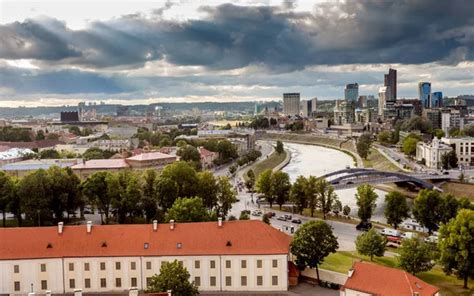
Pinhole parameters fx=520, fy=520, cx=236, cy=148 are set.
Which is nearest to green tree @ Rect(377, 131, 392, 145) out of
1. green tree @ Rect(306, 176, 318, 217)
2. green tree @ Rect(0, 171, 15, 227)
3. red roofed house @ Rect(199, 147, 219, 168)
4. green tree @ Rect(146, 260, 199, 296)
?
red roofed house @ Rect(199, 147, 219, 168)

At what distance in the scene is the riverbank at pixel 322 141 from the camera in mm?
124100

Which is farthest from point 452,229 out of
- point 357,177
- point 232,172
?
point 232,172

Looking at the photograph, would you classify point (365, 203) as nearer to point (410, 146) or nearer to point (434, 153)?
point (434, 153)

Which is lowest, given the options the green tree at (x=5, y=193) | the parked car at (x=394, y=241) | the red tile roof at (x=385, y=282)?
the parked car at (x=394, y=241)

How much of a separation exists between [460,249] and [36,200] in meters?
30.5

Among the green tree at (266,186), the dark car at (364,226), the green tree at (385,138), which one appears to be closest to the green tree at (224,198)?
the green tree at (266,186)

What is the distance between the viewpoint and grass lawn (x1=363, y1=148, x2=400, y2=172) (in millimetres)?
86450

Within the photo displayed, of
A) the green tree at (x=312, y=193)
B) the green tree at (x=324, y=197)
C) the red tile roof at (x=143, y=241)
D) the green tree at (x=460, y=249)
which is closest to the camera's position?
the red tile roof at (x=143, y=241)

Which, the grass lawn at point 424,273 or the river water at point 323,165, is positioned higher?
the grass lawn at point 424,273

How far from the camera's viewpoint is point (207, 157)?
97.1 meters

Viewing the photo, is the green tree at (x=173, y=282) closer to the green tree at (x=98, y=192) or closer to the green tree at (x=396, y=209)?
the green tree at (x=98, y=192)

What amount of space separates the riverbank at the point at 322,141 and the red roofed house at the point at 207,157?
27762 millimetres

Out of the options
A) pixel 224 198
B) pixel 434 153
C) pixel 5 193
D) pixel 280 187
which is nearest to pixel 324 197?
pixel 280 187

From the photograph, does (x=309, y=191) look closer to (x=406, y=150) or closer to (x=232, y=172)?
(x=232, y=172)
